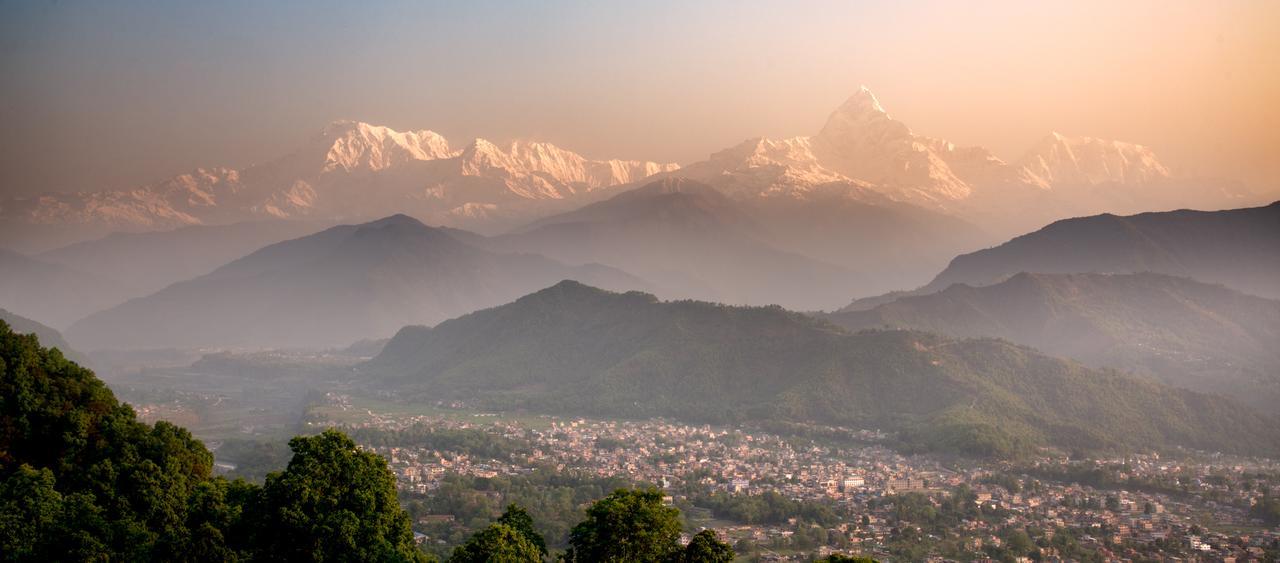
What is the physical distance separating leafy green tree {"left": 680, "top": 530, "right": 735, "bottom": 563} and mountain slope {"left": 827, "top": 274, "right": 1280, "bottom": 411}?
8135 cm

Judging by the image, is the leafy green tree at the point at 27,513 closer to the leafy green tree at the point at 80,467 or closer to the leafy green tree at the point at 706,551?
the leafy green tree at the point at 80,467

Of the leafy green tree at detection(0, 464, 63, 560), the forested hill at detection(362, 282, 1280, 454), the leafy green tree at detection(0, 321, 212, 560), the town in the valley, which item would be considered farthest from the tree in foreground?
the forested hill at detection(362, 282, 1280, 454)

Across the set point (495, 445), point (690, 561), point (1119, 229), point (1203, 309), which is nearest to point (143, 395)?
point (495, 445)

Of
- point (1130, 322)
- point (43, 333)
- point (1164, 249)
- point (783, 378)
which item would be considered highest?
point (1164, 249)

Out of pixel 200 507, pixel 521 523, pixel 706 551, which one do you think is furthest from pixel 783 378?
pixel 706 551

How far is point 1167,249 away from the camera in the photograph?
150m

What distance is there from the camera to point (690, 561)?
20609mm

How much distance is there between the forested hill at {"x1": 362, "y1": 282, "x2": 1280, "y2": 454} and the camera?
79312 millimetres

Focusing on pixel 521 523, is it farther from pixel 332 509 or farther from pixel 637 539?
pixel 332 509

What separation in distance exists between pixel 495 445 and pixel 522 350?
50107 mm

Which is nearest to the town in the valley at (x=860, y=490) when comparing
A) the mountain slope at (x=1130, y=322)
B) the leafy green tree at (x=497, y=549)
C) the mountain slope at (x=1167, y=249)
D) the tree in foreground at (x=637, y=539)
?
the mountain slope at (x=1130, y=322)

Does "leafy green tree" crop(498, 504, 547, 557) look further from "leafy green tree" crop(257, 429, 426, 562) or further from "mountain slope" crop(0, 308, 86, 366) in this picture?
"mountain slope" crop(0, 308, 86, 366)

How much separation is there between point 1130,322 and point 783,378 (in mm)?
41875

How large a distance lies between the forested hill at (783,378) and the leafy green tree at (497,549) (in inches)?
2360
